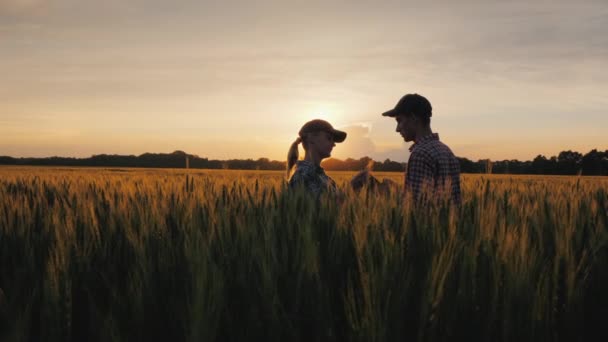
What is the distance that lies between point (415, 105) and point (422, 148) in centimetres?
50

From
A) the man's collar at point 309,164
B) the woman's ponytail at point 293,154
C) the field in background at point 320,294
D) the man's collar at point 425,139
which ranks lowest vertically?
the field in background at point 320,294

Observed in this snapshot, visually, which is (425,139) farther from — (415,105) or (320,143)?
(320,143)

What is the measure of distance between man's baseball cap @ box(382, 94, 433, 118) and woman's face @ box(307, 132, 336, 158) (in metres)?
0.83

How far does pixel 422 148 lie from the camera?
194 inches

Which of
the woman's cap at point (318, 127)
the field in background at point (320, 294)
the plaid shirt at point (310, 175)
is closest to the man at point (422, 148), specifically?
the woman's cap at point (318, 127)

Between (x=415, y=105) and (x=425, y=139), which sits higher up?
(x=415, y=105)

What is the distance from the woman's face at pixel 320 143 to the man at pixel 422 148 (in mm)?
711

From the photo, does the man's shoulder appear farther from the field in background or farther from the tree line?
the tree line

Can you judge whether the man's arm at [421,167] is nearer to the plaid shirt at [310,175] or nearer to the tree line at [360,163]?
the plaid shirt at [310,175]

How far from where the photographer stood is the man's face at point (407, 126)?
5180 millimetres

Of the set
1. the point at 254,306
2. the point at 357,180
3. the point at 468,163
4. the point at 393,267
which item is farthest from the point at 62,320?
the point at 468,163

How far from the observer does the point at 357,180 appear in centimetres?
377

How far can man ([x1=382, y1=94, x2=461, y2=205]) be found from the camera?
4883 millimetres

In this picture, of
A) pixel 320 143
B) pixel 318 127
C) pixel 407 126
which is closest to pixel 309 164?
pixel 320 143
